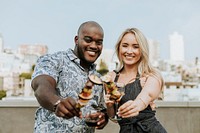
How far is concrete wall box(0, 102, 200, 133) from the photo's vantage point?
12.2 ft

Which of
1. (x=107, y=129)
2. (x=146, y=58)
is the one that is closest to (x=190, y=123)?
(x=107, y=129)

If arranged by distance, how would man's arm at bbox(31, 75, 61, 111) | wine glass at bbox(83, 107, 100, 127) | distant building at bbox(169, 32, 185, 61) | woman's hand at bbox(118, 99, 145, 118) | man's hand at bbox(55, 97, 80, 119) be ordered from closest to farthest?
man's hand at bbox(55, 97, 80, 119) → man's arm at bbox(31, 75, 61, 111) → wine glass at bbox(83, 107, 100, 127) → woman's hand at bbox(118, 99, 145, 118) → distant building at bbox(169, 32, 185, 61)

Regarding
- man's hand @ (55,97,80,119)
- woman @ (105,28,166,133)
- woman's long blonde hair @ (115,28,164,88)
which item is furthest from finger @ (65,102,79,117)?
woman's long blonde hair @ (115,28,164,88)

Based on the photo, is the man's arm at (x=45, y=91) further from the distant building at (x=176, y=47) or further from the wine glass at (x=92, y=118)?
the distant building at (x=176, y=47)

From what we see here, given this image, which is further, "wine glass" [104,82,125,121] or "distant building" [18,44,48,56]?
"distant building" [18,44,48,56]

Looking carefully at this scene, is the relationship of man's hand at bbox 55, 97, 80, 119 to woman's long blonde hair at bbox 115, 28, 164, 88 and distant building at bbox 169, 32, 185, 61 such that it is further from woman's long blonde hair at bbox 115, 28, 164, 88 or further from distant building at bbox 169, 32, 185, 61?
distant building at bbox 169, 32, 185, 61

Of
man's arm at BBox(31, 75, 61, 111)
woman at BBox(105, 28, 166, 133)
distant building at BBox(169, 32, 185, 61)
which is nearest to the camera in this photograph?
man's arm at BBox(31, 75, 61, 111)

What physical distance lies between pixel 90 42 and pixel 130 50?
0.37m

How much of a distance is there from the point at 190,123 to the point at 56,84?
290cm

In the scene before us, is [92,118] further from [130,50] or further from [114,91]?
[130,50]

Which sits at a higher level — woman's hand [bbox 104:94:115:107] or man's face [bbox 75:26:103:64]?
man's face [bbox 75:26:103:64]

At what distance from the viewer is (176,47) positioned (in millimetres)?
95750

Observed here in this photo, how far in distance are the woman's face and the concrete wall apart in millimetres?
2042

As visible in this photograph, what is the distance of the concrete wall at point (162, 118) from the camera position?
147 inches
